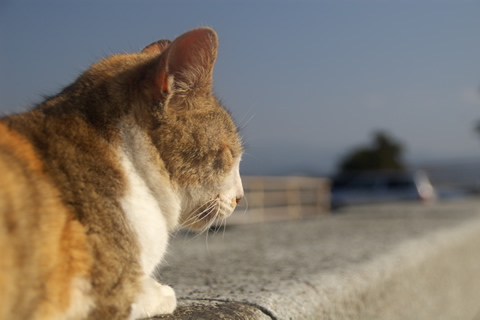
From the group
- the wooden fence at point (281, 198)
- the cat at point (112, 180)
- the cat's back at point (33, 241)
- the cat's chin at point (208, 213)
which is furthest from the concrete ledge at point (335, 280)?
the wooden fence at point (281, 198)

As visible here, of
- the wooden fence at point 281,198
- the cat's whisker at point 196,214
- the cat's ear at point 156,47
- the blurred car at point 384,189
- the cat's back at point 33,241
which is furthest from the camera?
the blurred car at point 384,189

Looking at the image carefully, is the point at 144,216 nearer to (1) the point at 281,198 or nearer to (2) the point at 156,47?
(2) the point at 156,47

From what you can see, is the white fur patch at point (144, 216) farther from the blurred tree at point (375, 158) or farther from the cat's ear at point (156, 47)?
the blurred tree at point (375, 158)

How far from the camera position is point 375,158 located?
32.7m

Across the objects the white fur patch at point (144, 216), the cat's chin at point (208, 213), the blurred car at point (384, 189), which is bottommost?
the blurred car at point (384, 189)

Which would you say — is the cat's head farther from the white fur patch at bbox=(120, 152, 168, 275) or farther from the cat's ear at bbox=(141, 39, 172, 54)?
the cat's ear at bbox=(141, 39, 172, 54)

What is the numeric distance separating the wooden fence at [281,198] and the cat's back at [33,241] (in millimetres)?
6755

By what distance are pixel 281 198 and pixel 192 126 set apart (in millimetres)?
10107

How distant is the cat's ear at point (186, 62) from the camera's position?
4.24 feet

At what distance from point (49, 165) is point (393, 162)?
34179 millimetres

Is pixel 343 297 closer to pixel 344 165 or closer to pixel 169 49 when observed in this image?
pixel 169 49

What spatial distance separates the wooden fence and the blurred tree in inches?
723

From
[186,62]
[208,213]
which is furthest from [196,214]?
[186,62]

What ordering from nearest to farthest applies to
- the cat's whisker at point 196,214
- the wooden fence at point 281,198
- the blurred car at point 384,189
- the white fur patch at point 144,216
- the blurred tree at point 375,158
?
the white fur patch at point 144,216
the cat's whisker at point 196,214
the wooden fence at point 281,198
the blurred car at point 384,189
the blurred tree at point 375,158
